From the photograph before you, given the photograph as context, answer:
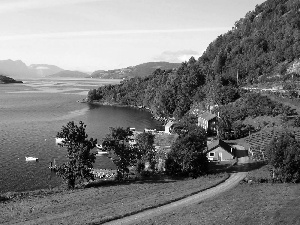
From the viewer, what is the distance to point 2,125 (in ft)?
386

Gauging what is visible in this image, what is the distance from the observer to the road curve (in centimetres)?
3606

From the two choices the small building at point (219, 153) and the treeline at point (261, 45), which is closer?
the small building at point (219, 153)

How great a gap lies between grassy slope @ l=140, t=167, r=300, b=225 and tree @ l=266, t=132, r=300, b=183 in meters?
3.50

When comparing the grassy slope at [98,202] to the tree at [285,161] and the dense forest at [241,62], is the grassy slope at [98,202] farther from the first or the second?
the dense forest at [241,62]

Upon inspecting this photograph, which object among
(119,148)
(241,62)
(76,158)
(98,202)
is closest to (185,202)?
(98,202)

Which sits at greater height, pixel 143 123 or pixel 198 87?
pixel 198 87

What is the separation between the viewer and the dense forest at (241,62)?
123 m

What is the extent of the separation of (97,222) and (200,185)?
1852 cm

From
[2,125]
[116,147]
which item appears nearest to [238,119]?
[116,147]

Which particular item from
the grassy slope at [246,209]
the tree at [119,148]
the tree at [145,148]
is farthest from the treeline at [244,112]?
the grassy slope at [246,209]

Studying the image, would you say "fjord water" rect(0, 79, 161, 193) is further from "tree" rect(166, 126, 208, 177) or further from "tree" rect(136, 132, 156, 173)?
"tree" rect(166, 126, 208, 177)

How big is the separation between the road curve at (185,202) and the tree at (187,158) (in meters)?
5.31

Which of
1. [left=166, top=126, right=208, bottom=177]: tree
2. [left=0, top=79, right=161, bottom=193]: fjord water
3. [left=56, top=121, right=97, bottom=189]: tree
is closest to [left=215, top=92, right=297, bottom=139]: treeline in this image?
[left=0, top=79, right=161, bottom=193]: fjord water

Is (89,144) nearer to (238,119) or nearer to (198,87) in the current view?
(238,119)
